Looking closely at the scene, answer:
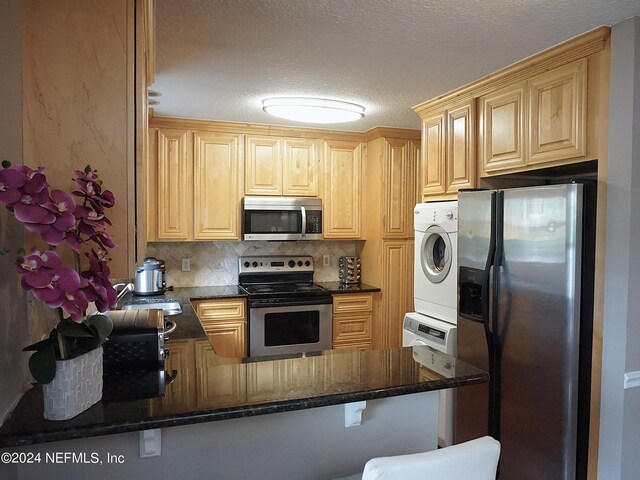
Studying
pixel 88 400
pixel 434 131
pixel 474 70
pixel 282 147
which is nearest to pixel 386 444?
pixel 88 400

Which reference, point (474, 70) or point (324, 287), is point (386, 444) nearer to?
point (474, 70)

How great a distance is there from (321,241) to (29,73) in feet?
11.5

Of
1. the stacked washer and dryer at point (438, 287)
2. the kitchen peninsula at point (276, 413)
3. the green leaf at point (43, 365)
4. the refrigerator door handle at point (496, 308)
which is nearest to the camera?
the green leaf at point (43, 365)

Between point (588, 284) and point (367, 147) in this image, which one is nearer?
point (588, 284)

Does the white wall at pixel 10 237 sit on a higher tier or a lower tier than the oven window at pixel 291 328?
higher

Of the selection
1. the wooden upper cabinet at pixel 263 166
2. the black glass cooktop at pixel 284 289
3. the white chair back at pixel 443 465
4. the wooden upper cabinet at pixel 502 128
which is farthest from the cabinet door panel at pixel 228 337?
the white chair back at pixel 443 465

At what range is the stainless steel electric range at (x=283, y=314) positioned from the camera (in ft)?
12.4

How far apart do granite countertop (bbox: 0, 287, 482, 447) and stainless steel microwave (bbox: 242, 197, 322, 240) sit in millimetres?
2234

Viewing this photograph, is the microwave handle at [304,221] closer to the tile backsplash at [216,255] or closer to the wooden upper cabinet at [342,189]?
the wooden upper cabinet at [342,189]

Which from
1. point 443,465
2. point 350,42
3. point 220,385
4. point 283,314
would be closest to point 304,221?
point 283,314

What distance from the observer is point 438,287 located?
298 cm

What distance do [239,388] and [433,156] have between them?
2.38 metres

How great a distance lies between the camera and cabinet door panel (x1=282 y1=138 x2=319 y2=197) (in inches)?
162

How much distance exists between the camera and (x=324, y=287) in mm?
4266
